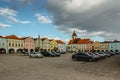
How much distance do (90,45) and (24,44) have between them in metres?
63.9

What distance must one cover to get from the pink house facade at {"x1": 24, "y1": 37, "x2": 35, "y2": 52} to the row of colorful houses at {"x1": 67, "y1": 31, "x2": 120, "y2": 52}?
155 feet

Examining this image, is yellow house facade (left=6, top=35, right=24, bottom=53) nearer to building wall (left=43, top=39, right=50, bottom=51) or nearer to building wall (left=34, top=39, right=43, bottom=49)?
building wall (left=34, top=39, right=43, bottom=49)

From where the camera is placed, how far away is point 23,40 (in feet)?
425

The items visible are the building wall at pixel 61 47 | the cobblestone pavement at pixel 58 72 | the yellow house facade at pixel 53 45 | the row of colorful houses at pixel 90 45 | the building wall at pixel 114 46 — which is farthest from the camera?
the row of colorful houses at pixel 90 45

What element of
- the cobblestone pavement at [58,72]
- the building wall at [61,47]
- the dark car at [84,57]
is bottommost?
the cobblestone pavement at [58,72]

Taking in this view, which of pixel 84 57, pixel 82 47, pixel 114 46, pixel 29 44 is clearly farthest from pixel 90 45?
pixel 84 57

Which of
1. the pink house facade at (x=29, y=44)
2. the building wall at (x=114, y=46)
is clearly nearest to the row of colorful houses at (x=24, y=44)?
the pink house facade at (x=29, y=44)

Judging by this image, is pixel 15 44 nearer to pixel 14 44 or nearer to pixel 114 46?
pixel 14 44

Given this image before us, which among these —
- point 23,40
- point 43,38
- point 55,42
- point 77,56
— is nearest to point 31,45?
point 23,40

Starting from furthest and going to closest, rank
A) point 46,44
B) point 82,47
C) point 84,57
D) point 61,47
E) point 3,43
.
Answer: point 82,47
point 61,47
point 46,44
point 3,43
point 84,57

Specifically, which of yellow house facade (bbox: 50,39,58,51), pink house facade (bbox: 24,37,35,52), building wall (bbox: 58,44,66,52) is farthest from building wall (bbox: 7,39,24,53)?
building wall (bbox: 58,44,66,52)

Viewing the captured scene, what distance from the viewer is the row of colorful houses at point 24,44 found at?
383ft

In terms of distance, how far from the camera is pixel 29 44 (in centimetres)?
13312

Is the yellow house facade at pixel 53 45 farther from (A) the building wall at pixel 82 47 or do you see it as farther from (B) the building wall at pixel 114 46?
(B) the building wall at pixel 114 46
